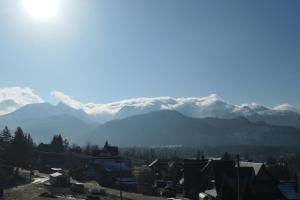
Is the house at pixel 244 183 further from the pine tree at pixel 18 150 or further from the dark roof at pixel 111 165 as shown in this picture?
the pine tree at pixel 18 150

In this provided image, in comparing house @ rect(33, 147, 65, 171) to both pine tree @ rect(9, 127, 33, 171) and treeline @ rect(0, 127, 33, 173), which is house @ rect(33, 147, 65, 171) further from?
pine tree @ rect(9, 127, 33, 171)

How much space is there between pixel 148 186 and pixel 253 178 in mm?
48312

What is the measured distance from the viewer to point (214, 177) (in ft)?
195

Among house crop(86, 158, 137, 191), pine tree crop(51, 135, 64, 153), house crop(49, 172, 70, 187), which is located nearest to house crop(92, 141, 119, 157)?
house crop(86, 158, 137, 191)

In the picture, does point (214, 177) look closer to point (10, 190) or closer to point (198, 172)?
point (198, 172)

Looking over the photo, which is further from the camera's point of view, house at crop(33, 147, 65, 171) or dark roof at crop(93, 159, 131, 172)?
house at crop(33, 147, 65, 171)

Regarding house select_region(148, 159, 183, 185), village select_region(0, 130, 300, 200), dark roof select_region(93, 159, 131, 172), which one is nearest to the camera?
village select_region(0, 130, 300, 200)

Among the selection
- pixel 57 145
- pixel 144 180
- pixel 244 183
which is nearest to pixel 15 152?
pixel 144 180

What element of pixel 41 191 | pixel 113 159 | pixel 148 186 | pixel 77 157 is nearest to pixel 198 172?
pixel 148 186

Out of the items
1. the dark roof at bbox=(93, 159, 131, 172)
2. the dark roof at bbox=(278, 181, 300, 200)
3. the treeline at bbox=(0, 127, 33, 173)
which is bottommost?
the dark roof at bbox=(278, 181, 300, 200)

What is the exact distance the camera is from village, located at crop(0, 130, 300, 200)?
182 feet

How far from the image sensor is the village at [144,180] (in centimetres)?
5544

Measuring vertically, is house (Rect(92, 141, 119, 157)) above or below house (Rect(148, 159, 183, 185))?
above

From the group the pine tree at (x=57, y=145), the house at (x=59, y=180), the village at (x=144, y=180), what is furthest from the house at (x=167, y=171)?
the pine tree at (x=57, y=145)
